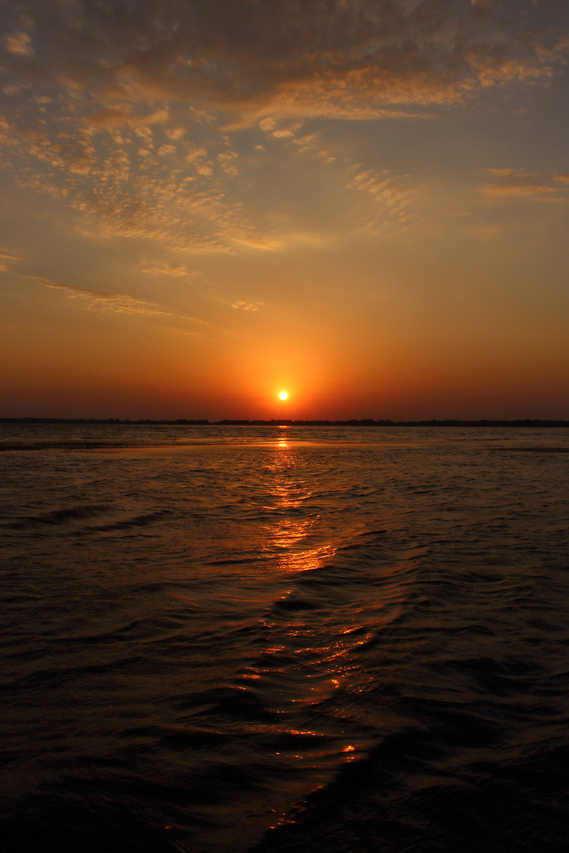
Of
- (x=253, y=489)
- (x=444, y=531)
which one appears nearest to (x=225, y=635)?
(x=444, y=531)

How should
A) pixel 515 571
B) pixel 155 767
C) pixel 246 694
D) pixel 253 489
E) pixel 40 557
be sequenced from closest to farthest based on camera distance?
pixel 155 767 < pixel 246 694 < pixel 515 571 < pixel 40 557 < pixel 253 489

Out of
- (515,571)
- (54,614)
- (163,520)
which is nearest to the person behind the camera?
(54,614)

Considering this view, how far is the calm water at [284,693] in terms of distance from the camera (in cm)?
339

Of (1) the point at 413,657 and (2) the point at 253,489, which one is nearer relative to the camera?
(1) the point at 413,657

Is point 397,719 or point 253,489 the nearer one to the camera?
point 397,719

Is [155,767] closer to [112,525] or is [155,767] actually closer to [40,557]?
[40,557]

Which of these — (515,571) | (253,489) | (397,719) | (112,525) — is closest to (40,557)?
(112,525)

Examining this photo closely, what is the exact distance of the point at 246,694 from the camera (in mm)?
4992

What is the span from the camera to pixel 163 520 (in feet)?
47.0

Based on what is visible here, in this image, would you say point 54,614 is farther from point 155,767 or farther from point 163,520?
point 163,520

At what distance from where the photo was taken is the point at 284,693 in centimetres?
506

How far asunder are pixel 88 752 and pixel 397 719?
8.45ft

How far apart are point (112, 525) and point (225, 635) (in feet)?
26.2

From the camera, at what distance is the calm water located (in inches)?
133
